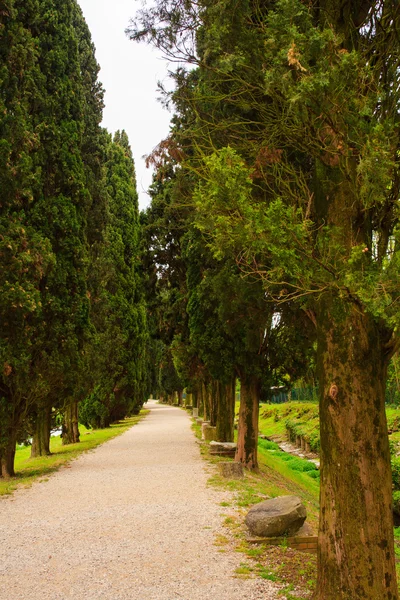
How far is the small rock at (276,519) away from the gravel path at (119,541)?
0.59 meters

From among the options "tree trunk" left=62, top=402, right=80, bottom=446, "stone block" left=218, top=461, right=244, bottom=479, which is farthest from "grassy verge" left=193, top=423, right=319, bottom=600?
"tree trunk" left=62, top=402, right=80, bottom=446

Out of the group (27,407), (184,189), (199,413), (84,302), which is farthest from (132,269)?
(184,189)

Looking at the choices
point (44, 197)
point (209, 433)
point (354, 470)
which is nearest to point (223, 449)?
point (209, 433)

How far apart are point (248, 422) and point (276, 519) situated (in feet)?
22.0

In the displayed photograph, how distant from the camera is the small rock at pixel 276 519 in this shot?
6.71 meters

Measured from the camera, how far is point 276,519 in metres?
6.75

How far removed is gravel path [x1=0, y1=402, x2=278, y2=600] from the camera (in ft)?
17.1

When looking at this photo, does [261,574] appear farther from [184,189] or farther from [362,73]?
[184,189]

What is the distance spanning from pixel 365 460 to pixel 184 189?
617cm

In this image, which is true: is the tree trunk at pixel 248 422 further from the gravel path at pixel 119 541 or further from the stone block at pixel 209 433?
the stone block at pixel 209 433

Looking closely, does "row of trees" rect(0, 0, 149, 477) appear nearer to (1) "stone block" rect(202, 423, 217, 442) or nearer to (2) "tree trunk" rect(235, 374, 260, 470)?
(2) "tree trunk" rect(235, 374, 260, 470)

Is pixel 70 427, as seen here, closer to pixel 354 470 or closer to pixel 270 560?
pixel 270 560

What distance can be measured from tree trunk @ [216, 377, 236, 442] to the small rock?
10.2 meters

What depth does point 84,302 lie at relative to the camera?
14.3m
